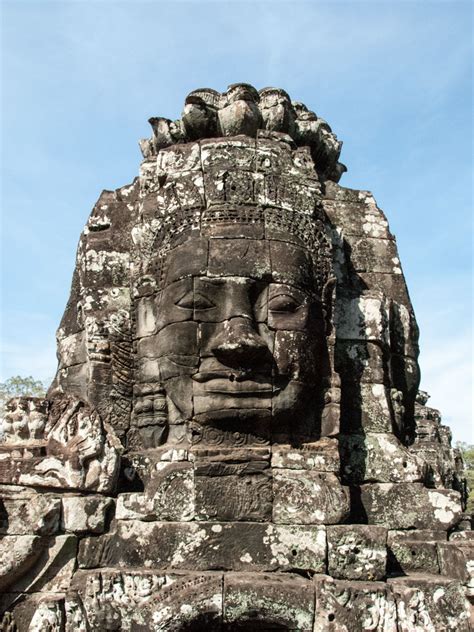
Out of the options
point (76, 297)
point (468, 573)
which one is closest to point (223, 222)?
point (76, 297)

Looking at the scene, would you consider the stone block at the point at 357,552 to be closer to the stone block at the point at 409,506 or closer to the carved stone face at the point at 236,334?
the stone block at the point at 409,506

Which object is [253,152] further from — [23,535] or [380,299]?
[23,535]

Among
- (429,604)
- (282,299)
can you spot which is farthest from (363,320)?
(429,604)

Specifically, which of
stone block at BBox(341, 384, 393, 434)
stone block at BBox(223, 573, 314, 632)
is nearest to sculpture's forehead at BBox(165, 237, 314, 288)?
stone block at BBox(341, 384, 393, 434)

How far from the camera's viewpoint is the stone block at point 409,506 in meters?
5.80

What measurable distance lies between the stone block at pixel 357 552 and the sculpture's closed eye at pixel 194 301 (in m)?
1.87

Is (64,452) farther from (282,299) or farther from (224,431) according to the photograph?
(282,299)

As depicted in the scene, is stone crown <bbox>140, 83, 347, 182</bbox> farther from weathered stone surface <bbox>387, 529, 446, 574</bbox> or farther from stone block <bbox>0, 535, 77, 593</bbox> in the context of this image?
stone block <bbox>0, 535, 77, 593</bbox>

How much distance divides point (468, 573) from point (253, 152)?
148 inches

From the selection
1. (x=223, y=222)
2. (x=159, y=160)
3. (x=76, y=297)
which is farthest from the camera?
(x=76, y=297)

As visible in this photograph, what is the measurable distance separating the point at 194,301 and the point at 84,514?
1.76 m

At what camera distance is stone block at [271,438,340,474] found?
533 cm

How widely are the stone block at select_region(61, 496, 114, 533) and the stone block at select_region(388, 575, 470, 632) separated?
2102 mm

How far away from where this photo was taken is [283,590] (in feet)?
15.3
